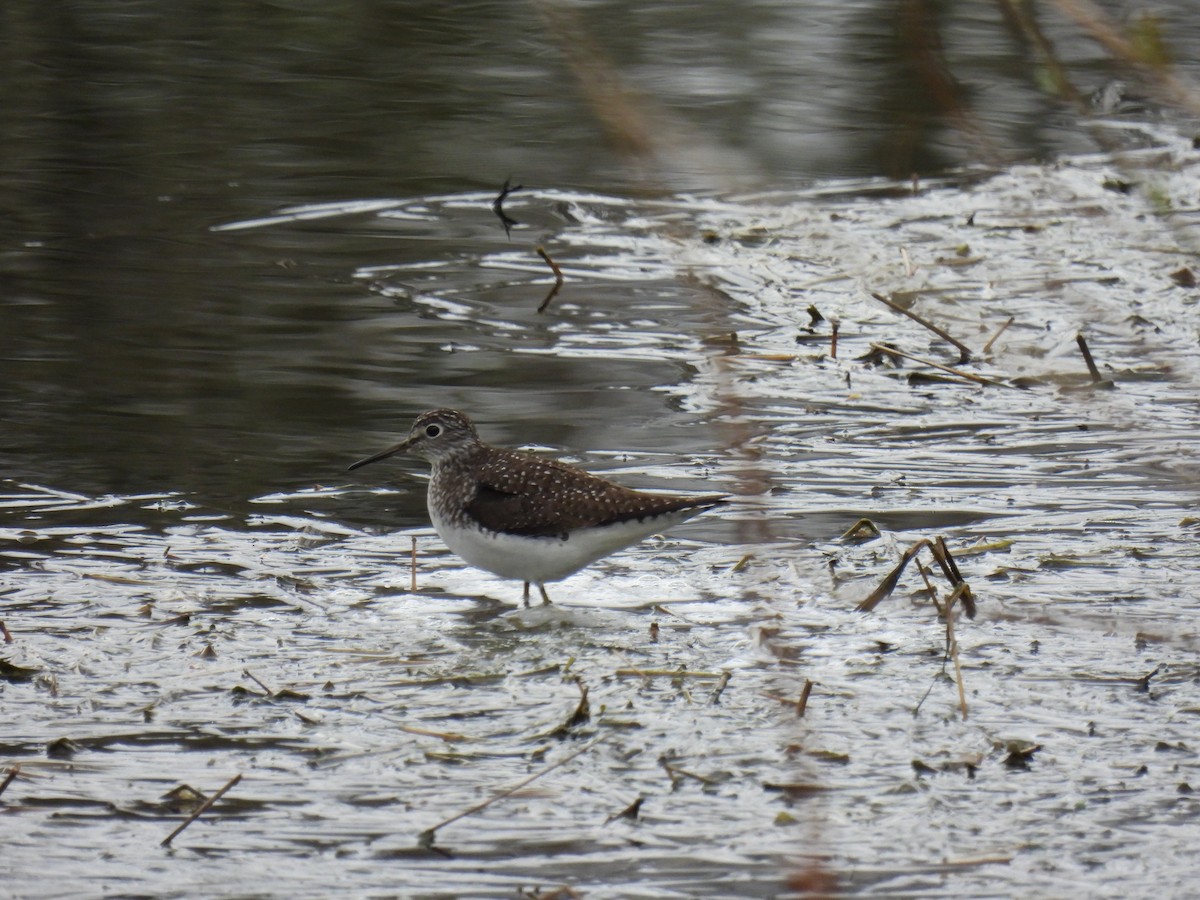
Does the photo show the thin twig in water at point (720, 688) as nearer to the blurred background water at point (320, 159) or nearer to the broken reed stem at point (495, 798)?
the broken reed stem at point (495, 798)

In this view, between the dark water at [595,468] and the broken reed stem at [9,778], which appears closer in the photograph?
the dark water at [595,468]

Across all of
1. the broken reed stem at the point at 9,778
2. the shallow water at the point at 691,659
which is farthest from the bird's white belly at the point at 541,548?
the broken reed stem at the point at 9,778

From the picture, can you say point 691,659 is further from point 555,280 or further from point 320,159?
point 320,159

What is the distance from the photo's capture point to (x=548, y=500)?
718cm

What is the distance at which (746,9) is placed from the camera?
19828mm

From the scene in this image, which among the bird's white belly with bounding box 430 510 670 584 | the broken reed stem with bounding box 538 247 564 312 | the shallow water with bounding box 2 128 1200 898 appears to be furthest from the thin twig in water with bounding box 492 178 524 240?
the bird's white belly with bounding box 430 510 670 584

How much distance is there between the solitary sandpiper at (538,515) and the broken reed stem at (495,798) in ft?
4.89

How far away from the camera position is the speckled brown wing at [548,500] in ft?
22.7

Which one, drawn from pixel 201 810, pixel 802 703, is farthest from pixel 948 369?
pixel 201 810

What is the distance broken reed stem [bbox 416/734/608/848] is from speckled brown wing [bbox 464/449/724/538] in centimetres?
151

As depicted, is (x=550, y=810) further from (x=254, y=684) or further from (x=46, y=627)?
(x=46, y=627)

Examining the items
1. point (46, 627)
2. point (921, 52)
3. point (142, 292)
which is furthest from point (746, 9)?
point (921, 52)

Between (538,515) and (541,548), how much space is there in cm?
18

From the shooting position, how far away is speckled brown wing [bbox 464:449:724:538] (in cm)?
691
